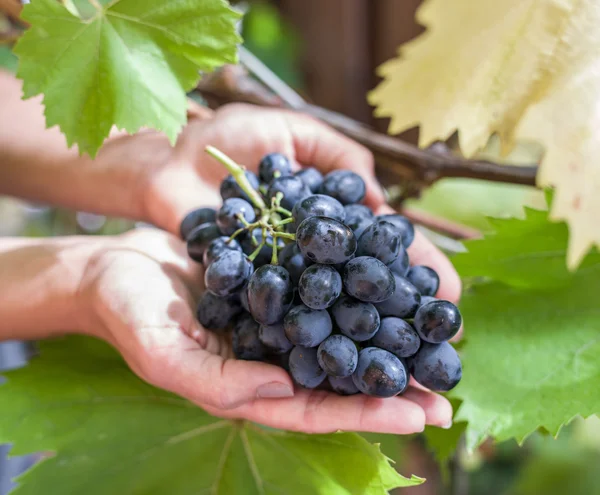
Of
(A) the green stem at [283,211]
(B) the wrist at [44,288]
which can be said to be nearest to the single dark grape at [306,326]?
(A) the green stem at [283,211]

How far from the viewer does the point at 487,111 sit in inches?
21.8

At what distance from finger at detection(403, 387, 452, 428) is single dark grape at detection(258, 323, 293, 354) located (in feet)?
0.42

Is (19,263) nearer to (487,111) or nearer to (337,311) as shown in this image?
(337,311)

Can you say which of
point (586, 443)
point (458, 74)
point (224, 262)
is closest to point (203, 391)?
point (224, 262)

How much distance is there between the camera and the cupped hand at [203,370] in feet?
1.59

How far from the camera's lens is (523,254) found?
2.15 ft

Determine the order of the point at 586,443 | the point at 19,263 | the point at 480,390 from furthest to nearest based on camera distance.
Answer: the point at 586,443
the point at 19,263
the point at 480,390

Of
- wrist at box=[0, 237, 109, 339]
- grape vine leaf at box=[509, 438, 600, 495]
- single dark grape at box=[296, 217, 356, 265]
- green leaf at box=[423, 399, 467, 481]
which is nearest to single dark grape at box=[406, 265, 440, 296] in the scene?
single dark grape at box=[296, 217, 356, 265]

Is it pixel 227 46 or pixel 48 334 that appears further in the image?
pixel 48 334

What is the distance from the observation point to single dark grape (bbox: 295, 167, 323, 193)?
621 millimetres

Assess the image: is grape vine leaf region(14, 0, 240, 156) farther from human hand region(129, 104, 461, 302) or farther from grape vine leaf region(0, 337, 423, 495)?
grape vine leaf region(0, 337, 423, 495)

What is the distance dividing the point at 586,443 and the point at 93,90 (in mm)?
1495

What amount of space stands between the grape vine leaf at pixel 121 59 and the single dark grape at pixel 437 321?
309mm

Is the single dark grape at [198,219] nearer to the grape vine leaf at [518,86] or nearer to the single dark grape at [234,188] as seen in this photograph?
the single dark grape at [234,188]
